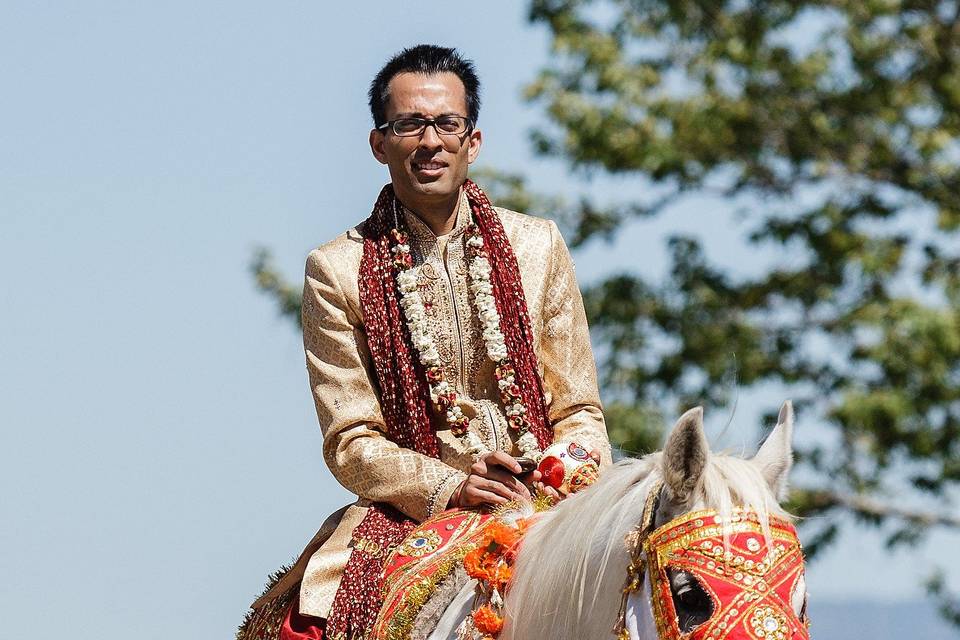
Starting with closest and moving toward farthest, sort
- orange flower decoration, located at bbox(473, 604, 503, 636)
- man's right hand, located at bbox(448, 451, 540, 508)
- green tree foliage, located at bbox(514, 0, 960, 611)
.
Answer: orange flower decoration, located at bbox(473, 604, 503, 636) < man's right hand, located at bbox(448, 451, 540, 508) < green tree foliage, located at bbox(514, 0, 960, 611)

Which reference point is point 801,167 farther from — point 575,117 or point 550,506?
point 550,506

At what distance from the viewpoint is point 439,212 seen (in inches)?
207

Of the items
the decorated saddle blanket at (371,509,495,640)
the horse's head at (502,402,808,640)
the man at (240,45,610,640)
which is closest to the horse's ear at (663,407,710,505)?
the horse's head at (502,402,808,640)

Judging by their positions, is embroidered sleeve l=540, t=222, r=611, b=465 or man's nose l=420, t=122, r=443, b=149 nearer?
man's nose l=420, t=122, r=443, b=149

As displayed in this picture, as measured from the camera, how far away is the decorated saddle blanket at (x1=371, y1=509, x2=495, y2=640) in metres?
4.46

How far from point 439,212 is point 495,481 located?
1.01m

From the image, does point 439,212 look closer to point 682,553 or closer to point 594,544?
point 594,544

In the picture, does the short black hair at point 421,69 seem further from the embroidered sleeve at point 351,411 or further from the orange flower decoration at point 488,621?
the orange flower decoration at point 488,621

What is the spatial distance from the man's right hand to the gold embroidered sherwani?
0.16m

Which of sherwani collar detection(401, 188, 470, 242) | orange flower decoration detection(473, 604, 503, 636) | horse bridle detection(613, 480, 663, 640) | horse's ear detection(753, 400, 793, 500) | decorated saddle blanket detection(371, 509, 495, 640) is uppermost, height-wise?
sherwani collar detection(401, 188, 470, 242)

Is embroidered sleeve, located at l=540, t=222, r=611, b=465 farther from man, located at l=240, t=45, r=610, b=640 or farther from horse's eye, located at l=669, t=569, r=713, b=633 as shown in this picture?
horse's eye, located at l=669, t=569, r=713, b=633

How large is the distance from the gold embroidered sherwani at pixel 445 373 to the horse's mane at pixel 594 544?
65 cm

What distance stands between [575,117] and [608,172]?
0.54 metres

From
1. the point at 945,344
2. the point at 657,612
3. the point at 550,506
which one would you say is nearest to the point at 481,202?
the point at 550,506
